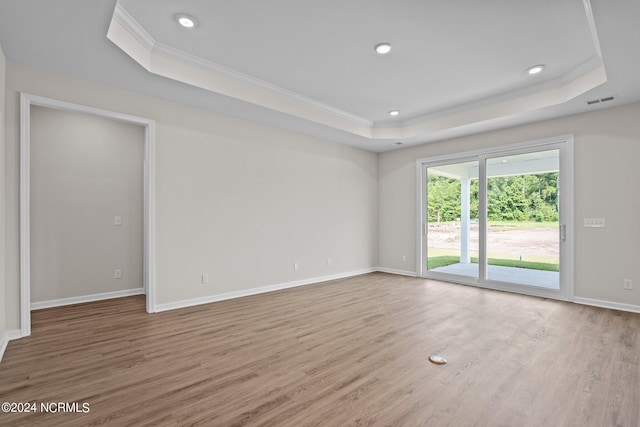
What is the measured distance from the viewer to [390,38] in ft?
10.0

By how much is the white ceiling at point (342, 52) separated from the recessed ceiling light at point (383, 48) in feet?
0.21

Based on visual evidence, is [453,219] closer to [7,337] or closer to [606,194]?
[606,194]

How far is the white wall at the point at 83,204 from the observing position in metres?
4.14

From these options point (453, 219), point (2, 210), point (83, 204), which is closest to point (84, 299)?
point (83, 204)

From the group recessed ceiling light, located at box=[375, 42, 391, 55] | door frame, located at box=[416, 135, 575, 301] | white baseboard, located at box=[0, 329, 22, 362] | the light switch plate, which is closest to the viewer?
white baseboard, located at box=[0, 329, 22, 362]

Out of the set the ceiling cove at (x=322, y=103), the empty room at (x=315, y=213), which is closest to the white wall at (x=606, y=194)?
the empty room at (x=315, y=213)

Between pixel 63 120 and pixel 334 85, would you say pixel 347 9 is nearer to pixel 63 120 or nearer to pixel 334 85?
pixel 334 85

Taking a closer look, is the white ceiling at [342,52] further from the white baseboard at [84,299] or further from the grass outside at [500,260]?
the white baseboard at [84,299]

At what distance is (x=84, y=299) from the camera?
444 centimetres

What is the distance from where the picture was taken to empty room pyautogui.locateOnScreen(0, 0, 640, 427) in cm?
222

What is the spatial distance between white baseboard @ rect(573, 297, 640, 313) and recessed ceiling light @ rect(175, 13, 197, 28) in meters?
5.85

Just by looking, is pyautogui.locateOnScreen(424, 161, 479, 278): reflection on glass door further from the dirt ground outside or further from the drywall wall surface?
the drywall wall surface

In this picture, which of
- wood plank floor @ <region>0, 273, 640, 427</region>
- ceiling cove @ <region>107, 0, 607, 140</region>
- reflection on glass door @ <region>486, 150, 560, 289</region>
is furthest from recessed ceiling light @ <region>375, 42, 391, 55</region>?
reflection on glass door @ <region>486, 150, 560, 289</region>

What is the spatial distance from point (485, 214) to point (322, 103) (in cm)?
338
